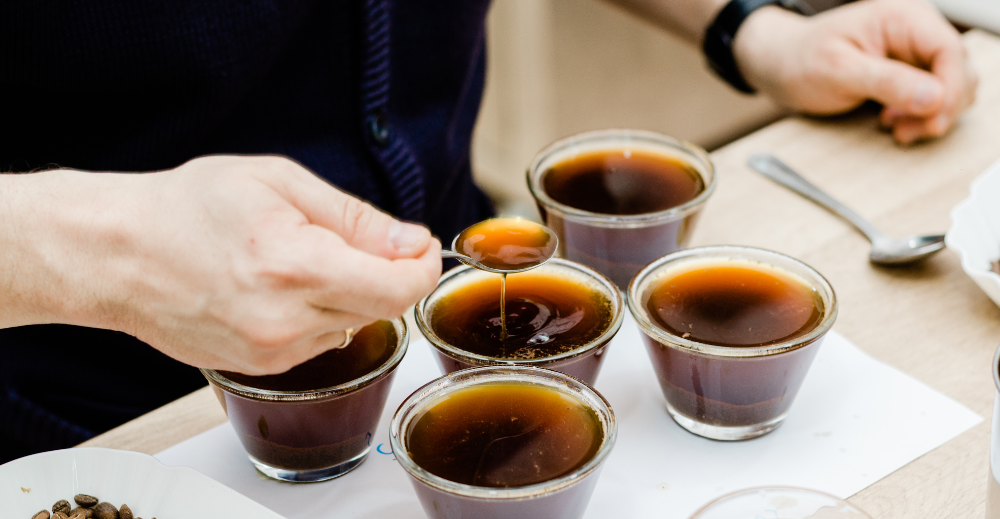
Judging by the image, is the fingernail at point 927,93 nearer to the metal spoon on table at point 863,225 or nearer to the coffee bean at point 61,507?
the metal spoon on table at point 863,225

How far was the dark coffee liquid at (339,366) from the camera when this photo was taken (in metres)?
0.83

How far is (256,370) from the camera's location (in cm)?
75

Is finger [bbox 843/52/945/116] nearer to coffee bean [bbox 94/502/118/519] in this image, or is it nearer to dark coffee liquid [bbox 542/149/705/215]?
dark coffee liquid [bbox 542/149/705/215]

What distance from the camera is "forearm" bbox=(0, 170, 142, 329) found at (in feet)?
2.50

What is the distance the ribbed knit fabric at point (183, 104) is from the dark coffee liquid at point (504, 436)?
22.2 inches

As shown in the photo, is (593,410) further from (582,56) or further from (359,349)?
(582,56)

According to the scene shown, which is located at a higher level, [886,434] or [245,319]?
[245,319]

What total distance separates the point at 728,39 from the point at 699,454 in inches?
36.5

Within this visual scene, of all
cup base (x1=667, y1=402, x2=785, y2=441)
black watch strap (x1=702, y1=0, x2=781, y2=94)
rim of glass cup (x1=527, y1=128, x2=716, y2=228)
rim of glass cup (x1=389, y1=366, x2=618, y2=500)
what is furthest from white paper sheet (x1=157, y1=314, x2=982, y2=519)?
black watch strap (x1=702, y1=0, x2=781, y2=94)

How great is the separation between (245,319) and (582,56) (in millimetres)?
2489

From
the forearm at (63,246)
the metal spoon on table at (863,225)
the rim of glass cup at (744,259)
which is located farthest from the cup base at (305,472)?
the metal spoon on table at (863,225)

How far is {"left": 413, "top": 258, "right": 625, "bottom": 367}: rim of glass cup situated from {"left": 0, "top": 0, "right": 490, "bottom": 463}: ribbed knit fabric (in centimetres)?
37

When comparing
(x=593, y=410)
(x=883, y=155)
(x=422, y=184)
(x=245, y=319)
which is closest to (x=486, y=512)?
(x=593, y=410)

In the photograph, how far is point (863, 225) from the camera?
1.23m
